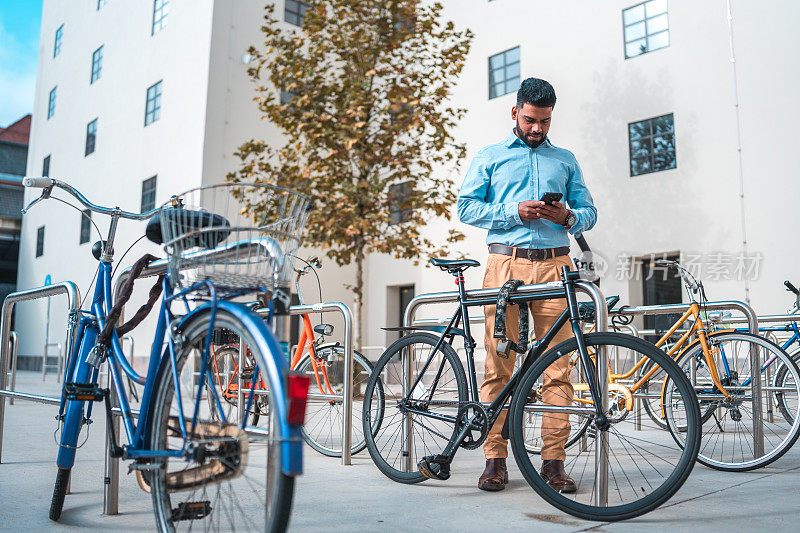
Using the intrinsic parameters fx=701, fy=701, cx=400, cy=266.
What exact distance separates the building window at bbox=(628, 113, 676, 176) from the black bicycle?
7.41m

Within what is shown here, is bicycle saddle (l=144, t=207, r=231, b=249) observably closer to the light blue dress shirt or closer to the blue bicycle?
the blue bicycle

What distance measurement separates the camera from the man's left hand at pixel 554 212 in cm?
322

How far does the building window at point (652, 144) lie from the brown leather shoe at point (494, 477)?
868cm

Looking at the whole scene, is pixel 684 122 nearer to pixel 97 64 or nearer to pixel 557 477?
pixel 557 477

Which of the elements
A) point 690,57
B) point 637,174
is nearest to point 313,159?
point 637,174

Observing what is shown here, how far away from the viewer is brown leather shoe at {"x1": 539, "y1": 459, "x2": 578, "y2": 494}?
3.19 m

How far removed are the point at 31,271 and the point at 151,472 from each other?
77.1 ft

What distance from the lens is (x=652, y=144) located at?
1113cm

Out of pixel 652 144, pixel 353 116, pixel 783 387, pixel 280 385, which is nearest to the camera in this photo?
pixel 280 385

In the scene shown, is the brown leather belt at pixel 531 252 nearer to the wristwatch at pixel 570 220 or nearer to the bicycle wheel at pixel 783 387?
the wristwatch at pixel 570 220

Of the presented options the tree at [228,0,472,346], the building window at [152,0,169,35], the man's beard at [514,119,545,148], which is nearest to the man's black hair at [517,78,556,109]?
the man's beard at [514,119,545,148]

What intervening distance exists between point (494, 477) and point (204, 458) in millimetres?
1761

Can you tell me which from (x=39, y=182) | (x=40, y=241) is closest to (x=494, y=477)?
(x=39, y=182)

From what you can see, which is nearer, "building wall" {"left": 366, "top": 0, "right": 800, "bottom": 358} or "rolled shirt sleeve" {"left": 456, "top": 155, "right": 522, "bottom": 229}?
"rolled shirt sleeve" {"left": 456, "top": 155, "right": 522, "bottom": 229}
